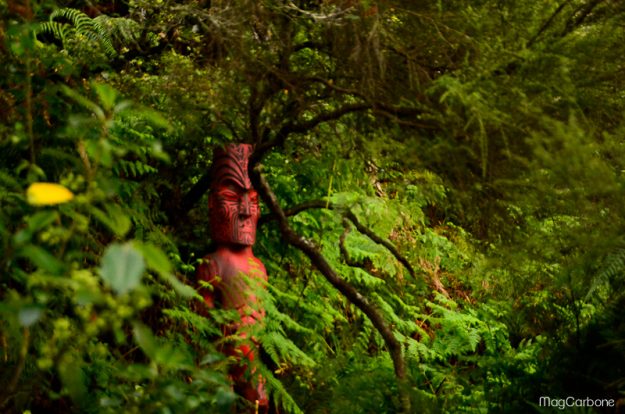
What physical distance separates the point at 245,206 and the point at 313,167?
81cm

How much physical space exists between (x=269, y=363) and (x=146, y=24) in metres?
2.72

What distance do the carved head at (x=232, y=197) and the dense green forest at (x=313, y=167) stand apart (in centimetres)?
15

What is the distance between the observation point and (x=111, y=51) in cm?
560

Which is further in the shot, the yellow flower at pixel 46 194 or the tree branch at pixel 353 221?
the tree branch at pixel 353 221

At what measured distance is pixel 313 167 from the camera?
5.86 metres

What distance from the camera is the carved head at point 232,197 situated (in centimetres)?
518

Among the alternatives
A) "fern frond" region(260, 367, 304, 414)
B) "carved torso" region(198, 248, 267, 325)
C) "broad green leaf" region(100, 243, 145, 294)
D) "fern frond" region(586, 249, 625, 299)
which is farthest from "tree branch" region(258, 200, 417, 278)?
"broad green leaf" region(100, 243, 145, 294)

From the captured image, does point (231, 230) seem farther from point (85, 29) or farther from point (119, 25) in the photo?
point (85, 29)

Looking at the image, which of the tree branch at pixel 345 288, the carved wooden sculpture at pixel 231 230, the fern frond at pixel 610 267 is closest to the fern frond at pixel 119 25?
the carved wooden sculpture at pixel 231 230

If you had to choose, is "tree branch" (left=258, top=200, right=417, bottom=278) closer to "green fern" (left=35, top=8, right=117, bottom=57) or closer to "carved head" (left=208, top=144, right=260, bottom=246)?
"carved head" (left=208, top=144, right=260, bottom=246)

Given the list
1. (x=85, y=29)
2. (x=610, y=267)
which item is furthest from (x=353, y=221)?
(x=85, y=29)

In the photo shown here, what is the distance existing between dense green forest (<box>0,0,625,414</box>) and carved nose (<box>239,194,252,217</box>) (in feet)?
1.33

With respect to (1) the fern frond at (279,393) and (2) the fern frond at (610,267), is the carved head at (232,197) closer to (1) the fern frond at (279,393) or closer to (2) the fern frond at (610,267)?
(1) the fern frond at (279,393)

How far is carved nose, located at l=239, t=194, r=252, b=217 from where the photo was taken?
206 inches
